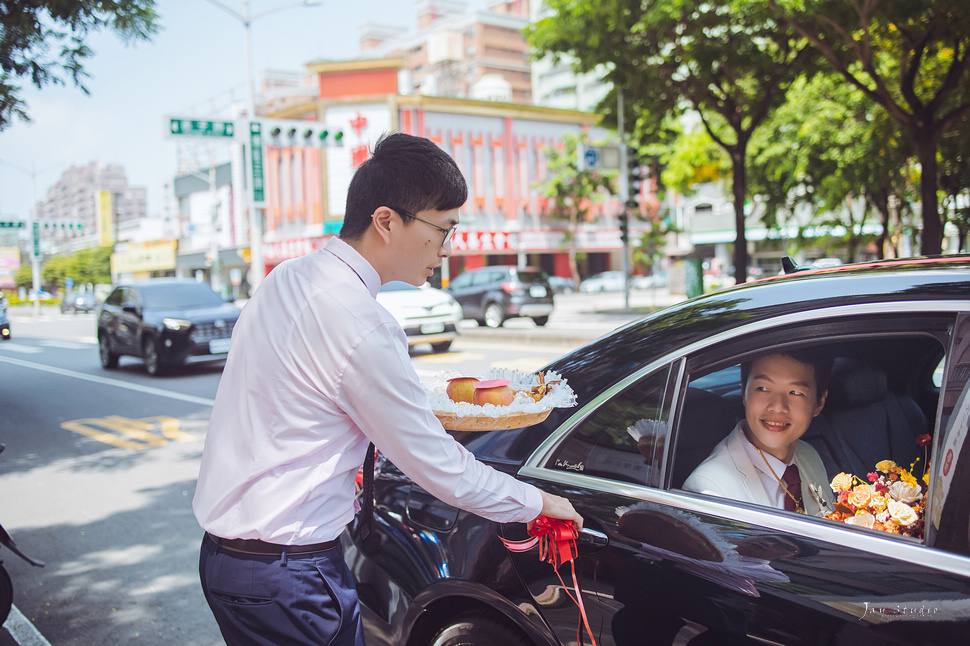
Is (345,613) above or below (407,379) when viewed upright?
below

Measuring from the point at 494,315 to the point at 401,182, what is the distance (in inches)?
718

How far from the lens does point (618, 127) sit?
16.3m

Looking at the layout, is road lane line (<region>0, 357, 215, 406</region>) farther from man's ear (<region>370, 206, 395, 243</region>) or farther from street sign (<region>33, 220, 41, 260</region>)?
street sign (<region>33, 220, 41, 260</region>)

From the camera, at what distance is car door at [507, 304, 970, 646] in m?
1.46

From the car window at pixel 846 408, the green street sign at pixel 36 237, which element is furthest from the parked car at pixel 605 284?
the car window at pixel 846 408

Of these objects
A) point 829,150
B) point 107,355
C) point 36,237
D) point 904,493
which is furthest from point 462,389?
point 36,237

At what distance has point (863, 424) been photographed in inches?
92.6

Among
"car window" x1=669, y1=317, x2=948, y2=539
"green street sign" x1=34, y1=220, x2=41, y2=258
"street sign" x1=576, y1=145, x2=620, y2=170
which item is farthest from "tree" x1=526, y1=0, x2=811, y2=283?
"green street sign" x1=34, y1=220, x2=41, y2=258

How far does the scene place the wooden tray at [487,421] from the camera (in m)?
1.84

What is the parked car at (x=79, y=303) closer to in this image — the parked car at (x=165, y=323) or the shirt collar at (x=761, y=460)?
the parked car at (x=165, y=323)

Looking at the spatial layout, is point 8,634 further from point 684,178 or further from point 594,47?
point 684,178

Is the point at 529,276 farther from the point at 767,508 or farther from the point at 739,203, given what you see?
the point at 767,508

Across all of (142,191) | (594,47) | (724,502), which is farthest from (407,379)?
(142,191)

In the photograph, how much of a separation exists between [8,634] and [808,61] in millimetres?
13968
